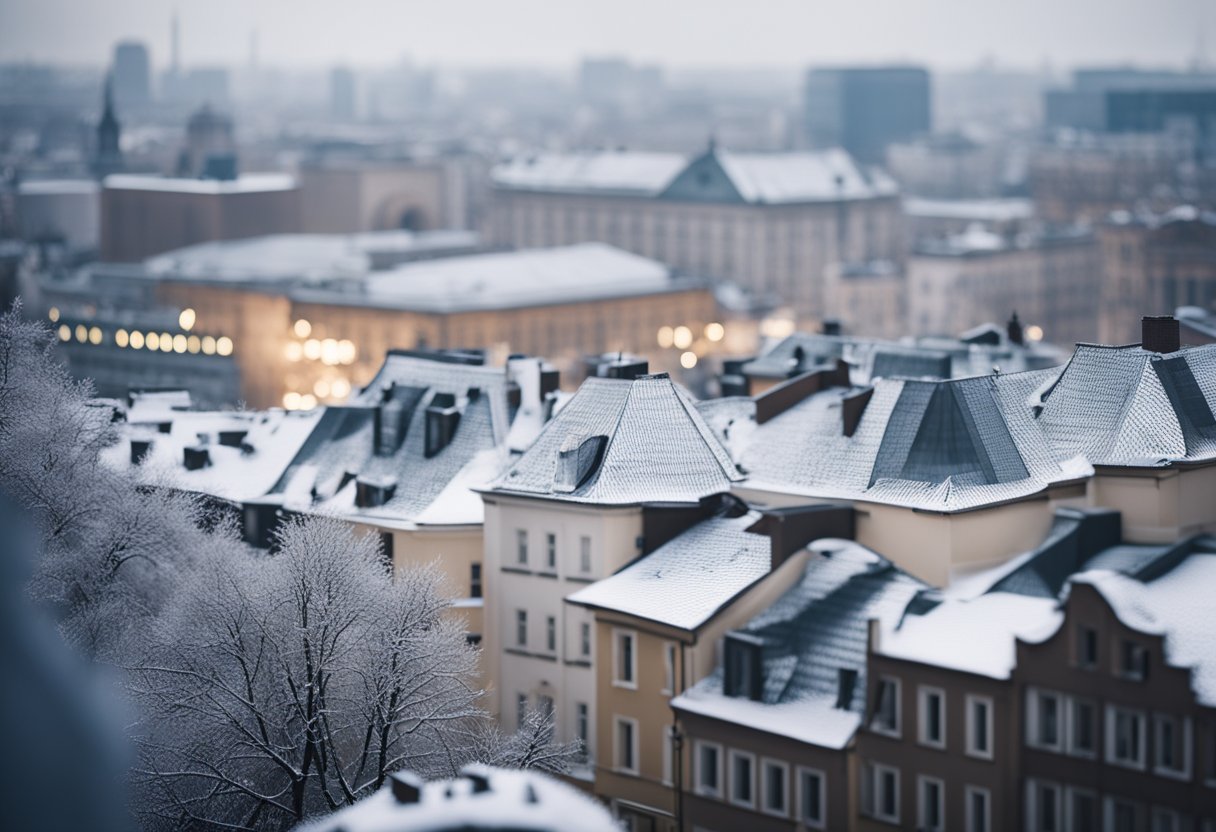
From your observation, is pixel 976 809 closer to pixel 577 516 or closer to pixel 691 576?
pixel 691 576

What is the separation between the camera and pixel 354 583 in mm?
64750

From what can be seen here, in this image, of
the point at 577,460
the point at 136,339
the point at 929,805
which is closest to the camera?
the point at 929,805

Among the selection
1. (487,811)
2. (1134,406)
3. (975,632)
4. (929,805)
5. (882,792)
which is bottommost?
(929,805)

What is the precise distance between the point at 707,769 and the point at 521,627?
38.6 feet

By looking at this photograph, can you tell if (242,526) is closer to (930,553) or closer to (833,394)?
(833,394)

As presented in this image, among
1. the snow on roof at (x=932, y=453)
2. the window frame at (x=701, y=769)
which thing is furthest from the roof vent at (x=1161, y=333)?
the window frame at (x=701, y=769)

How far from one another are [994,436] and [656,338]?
12408 cm

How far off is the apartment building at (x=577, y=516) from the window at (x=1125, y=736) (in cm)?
1758

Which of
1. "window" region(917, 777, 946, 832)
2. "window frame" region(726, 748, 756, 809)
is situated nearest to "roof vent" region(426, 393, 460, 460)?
"window frame" region(726, 748, 756, 809)

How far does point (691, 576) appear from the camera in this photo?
63.9 m

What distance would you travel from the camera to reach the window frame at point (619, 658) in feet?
207

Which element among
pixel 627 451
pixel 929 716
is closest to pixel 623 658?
pixel 627 451

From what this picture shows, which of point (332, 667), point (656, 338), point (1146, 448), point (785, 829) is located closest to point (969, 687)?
point (785, 829)

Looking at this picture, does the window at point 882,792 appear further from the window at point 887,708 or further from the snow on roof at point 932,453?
the snow on roof at point 932,453
